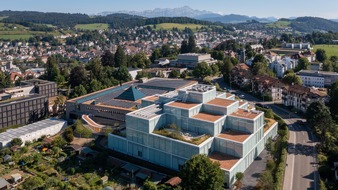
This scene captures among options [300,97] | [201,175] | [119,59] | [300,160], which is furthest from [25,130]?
[300,97]

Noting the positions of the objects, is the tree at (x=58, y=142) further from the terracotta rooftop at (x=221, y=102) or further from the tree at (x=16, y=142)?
the terracotta rooftop at (x=221, y=102)

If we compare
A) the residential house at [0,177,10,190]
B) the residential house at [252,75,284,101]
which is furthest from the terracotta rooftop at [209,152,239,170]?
the residential house at [252,75,284,101]

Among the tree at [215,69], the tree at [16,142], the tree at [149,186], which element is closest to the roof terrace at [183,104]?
the tree at [149,186]

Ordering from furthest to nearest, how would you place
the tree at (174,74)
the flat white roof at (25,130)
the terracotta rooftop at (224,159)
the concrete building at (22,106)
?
1. the tree at (174,74)
2. the concrete building at (22,106)
3. the flat white roof at (25,130)
4. the terracotta rooftop at (224,159)

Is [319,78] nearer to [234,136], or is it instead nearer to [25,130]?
[234,136]

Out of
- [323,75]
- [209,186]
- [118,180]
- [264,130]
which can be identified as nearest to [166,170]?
[118,180]

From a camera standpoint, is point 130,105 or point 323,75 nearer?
point 130,105

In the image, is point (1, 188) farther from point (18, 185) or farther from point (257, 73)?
point (257, 73)
